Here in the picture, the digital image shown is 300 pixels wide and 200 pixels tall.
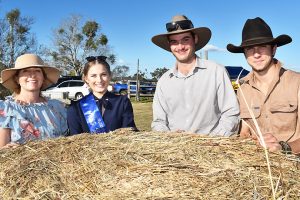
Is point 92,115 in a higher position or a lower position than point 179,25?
lower

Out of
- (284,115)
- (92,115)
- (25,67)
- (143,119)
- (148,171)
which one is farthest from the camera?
(143,119)

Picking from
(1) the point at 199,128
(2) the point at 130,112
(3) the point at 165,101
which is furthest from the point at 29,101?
(1) the point at 199,128

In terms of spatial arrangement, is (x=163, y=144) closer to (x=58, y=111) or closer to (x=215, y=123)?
(x=215, y=123)

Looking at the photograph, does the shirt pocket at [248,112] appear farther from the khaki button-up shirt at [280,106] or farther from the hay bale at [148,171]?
the hay bale at [148,171]

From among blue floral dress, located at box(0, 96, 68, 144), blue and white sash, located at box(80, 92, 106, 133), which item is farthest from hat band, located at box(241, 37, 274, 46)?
blue floral dress, located at box(0, 96, 68, 144)

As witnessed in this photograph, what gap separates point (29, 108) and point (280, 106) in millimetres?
2542

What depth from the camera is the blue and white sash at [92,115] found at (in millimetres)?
4371

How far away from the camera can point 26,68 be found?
4316 millimetres

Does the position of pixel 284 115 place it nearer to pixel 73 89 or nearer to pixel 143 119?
pixel 143 119

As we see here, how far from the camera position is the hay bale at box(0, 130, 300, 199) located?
2.19m

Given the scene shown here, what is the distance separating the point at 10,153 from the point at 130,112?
189cm

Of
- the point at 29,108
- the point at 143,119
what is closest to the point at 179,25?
the point at 29,108

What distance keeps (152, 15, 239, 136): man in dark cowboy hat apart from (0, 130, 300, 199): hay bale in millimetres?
1291

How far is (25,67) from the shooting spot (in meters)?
4.22
